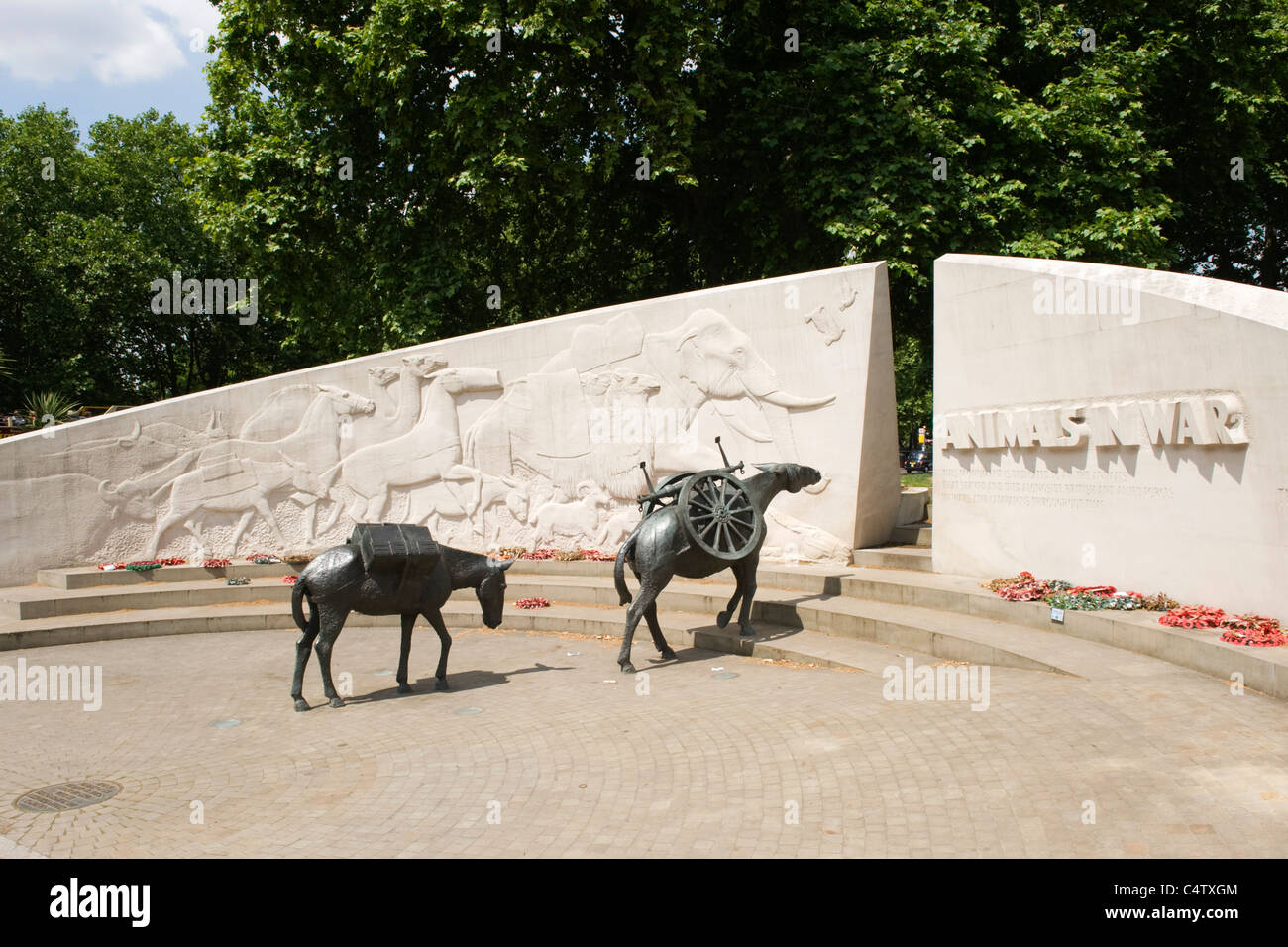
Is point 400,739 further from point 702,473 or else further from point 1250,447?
point 1250,447

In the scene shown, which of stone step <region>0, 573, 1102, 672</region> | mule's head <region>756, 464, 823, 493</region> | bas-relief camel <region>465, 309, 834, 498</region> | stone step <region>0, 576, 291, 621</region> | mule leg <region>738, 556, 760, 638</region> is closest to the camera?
stone step <region>0, 573, 1102, 672</region>

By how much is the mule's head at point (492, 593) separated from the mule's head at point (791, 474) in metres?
3.52

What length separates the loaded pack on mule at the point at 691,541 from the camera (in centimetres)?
1031

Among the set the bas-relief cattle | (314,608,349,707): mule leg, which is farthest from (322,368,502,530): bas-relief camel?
(314,608,349,707): mule leg

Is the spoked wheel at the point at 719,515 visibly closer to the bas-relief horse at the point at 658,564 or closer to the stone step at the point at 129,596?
the bas-relief horse at the point at 658,564

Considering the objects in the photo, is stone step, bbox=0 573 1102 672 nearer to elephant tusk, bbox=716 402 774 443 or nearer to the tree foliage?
elephant tusk, bbox=716 402 774 443

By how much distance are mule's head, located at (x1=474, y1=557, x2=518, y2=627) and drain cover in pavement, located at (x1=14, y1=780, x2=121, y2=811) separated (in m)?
3.67

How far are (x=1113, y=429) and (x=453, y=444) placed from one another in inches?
400

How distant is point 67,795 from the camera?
6.97 meters

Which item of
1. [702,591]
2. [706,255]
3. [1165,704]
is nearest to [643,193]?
Answer: [706,255]

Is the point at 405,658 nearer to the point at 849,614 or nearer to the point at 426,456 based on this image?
the point at 849,614

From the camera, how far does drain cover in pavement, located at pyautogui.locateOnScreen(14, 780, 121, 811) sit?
6762 mm

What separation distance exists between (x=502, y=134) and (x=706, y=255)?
5.89 m

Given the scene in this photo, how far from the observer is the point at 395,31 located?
1752 centimetres
